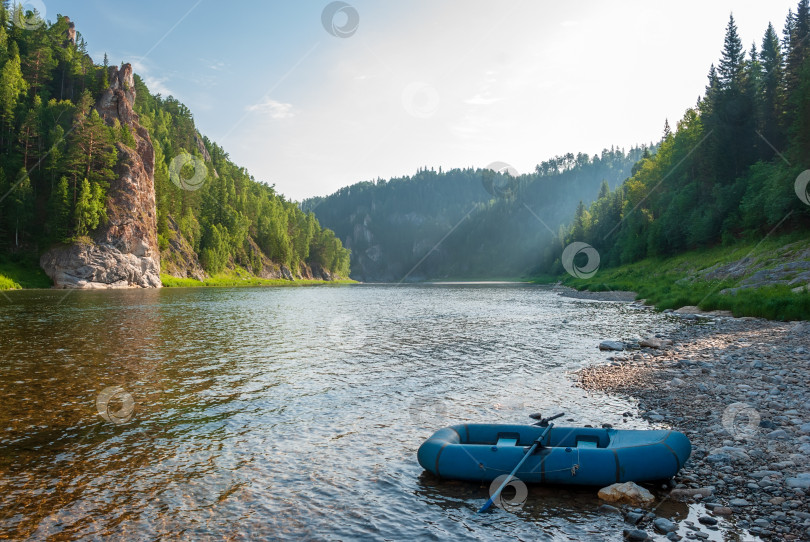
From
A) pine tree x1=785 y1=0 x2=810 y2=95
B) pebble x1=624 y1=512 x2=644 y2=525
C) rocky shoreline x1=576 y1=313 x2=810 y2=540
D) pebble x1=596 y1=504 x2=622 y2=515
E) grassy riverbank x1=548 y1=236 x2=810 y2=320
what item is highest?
pine tree x1=785 y1=0 x2=810 y2=95

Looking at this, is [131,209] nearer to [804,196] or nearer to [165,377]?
[165,377]

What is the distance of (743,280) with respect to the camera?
126 ft

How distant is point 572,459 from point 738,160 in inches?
2881

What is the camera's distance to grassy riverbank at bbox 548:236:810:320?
2897 cm

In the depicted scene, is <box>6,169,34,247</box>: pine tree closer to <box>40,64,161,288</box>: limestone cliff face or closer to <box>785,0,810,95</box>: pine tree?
<box>40,64,161,288</box>: limestone cliff face

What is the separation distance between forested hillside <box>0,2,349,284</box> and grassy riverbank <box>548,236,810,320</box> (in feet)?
287

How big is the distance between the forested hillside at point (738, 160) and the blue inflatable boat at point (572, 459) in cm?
4489

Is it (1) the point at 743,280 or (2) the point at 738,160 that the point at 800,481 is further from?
(2) the point at 738,160

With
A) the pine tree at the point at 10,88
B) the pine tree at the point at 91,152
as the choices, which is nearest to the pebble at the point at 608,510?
the pine tree at the point at 91,152

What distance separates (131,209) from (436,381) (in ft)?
291

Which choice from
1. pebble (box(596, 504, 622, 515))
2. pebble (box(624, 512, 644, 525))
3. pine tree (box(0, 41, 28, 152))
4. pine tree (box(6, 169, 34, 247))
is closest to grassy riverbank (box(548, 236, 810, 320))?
pebble (box(596, 504, 622, 515))

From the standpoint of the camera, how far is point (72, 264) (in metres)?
74.8

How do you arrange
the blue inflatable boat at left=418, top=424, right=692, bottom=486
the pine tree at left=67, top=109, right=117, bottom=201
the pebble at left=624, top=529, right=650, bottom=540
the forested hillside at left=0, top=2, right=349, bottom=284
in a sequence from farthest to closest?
the pine tree at left=67, top=109, right=117, bottom=201
the forested hillside at left=0, top=2, right=349, bottom=284
the blue inflatable boat at left=418, top=424, right=692, bottom=486
the pebble at left=624, top=529, right=650, bottom=540

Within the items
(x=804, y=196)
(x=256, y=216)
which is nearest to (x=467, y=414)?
(x=804, y=196)
